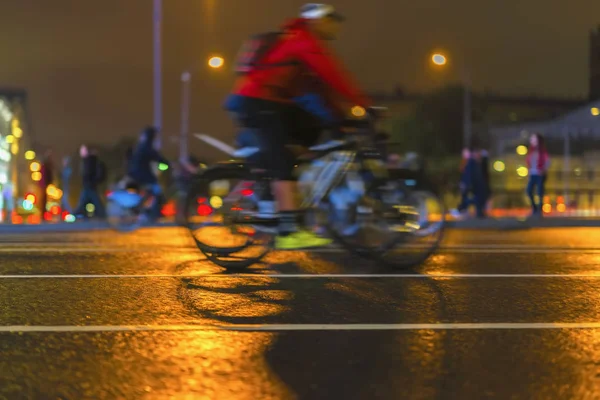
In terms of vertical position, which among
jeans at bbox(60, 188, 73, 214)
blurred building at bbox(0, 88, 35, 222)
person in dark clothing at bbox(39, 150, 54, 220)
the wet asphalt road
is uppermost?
blurred building at bbox(0, 88, 35, 222)

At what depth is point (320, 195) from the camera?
22.3 feet

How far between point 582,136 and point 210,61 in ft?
119

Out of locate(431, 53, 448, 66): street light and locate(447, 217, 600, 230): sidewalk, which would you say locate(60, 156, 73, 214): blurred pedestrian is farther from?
locate(431, 53, 448, 66): street light

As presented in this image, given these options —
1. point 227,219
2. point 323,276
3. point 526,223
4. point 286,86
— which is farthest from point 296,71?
point 526,223

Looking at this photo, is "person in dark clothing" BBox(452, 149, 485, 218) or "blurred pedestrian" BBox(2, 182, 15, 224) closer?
"person in dark clothing" BBox(452, 149, 485, 218)

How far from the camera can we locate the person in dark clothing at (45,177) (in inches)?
696

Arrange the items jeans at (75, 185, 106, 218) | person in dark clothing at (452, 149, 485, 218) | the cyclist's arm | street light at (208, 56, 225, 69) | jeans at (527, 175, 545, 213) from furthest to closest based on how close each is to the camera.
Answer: street light at (208, 56, 225, 69), person in dark clothing at (452, 149, 485, 218), jeans at (527, 175, 545, 213), jeans at (75, 185, 106, 218), the cyclist's arm

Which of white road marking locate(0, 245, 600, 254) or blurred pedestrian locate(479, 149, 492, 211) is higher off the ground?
blurred pedestrian locate(479, 149, 492, 211)

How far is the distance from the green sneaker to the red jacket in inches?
45.1

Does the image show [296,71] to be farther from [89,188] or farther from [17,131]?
[17,131]

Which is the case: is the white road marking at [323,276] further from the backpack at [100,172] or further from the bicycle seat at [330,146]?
the backpack at [100,172]

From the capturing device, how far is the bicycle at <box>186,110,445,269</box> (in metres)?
6.60

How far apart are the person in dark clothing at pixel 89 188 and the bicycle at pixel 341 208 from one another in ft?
31.0

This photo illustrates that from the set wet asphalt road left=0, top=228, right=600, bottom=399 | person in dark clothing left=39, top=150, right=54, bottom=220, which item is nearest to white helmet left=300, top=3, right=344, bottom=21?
wet asphalt road left=0, top=228, right=600, bottom=399
